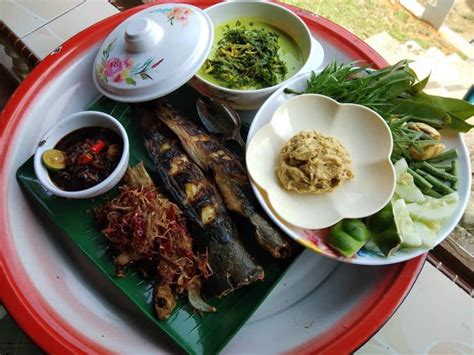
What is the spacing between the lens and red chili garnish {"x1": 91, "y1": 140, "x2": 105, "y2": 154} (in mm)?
1395

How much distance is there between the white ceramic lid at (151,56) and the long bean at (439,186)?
85cm

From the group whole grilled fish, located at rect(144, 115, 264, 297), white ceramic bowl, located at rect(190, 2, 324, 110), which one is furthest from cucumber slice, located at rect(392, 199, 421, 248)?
white ceramic bowl, located at rect(190, 2, 324, 110)

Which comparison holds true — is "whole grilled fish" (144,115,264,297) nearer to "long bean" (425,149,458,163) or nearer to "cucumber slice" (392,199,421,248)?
"cucumber slice" (392,199,421,248)

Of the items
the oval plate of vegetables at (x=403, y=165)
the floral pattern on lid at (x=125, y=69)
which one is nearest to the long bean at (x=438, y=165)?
the oval plate of vegetables at (x=403, y=165)

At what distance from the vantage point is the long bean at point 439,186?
4.33ft

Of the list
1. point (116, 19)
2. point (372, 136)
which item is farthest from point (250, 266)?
point (116, 19)

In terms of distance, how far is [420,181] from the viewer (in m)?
1.34

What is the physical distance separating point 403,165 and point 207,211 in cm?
65

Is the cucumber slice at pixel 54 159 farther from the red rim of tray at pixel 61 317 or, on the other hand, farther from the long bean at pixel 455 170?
the long bean at pixel 455 170

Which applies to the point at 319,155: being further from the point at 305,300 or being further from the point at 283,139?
the point at 305,300

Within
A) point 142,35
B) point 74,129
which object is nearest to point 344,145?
point 142,35

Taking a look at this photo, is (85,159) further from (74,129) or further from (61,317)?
(61,317)

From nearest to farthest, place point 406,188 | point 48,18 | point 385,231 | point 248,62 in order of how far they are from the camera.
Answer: point 385,231 < point 406,188 < point 248,62 < point 48,18

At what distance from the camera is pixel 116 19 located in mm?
1717
